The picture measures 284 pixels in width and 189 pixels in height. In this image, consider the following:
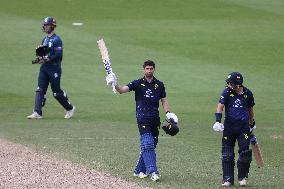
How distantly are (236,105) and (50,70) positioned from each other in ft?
27.0

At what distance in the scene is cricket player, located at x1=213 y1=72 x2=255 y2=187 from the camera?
15070 millimetres

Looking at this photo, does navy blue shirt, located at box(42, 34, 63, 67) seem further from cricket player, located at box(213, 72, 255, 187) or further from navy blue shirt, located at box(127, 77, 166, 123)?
cricket player, located at box(213, 72, 255, 187)

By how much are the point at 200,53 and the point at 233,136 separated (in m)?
17.5

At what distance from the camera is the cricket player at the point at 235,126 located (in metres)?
15.1

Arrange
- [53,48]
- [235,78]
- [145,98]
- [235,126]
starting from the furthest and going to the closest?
1. [53,48]
2. [145,98]
3. [235,126]
4. [235,78]

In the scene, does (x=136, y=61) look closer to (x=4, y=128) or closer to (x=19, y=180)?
(x=4, y=128)

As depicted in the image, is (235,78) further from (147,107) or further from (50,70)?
(50,70)

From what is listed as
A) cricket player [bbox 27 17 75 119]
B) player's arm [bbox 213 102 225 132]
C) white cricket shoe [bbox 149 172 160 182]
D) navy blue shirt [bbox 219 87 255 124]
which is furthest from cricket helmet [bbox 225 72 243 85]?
cricket player [bbox 27 17 75 119]

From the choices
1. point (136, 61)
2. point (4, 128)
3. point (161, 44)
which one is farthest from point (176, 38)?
point (4, 128)

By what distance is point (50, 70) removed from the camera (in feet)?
73.8

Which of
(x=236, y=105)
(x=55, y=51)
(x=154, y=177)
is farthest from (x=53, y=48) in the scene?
(x=236, y=105)

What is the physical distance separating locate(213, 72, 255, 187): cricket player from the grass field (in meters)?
0.33

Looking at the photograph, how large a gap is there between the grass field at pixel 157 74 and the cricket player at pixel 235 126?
1.10ft

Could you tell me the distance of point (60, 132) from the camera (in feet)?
68.0
